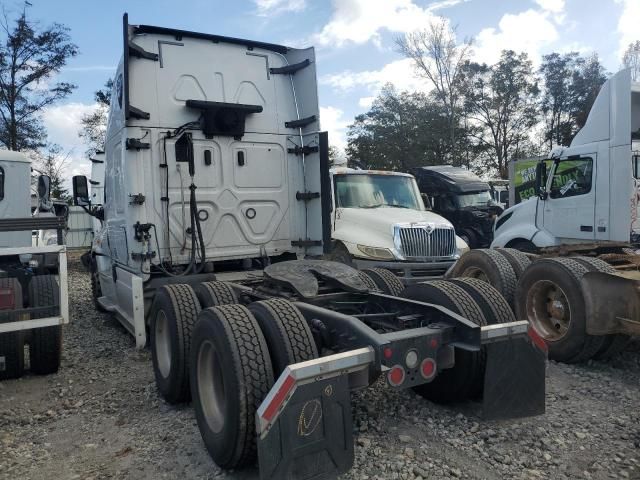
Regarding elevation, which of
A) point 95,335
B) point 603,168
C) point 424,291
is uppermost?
point 603,168

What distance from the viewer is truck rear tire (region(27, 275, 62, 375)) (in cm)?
507

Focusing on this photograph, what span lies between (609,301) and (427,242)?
383 centimetres

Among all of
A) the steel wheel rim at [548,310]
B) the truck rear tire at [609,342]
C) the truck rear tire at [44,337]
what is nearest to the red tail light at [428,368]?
the steel wheel rim at [548,310]

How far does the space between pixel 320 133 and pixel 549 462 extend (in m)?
4.43

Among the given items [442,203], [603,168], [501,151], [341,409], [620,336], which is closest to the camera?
[341,409]

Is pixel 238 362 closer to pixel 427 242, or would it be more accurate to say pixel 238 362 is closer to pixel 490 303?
pixel 490 303

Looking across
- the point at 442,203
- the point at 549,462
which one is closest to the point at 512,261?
the point at 549,462

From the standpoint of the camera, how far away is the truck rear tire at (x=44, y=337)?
5.07 meters

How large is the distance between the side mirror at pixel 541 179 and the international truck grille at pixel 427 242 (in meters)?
1.57

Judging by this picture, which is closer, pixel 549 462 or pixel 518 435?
pixel 549 462

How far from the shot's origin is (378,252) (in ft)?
26.9

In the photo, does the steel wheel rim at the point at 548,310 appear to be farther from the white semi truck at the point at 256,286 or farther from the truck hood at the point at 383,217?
the truck hood at the point at 383,217

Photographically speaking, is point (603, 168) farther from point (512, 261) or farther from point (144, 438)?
point (144, 438)

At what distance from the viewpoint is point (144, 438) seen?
12.2 feet
